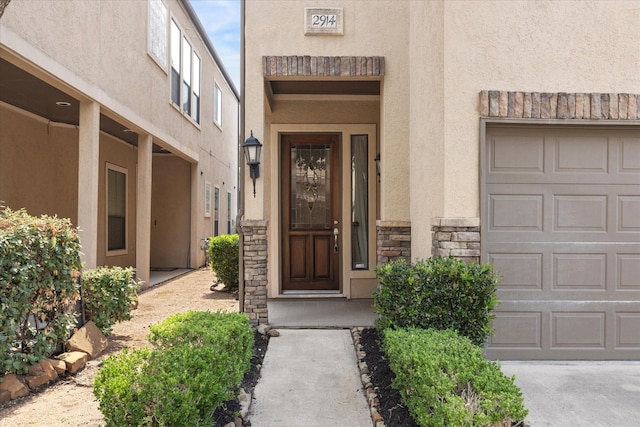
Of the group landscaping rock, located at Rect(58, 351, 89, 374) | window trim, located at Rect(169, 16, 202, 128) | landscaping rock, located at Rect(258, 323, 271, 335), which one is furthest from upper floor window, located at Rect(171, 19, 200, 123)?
landscaping rock, located at Rect(58, 351, 89, 374)

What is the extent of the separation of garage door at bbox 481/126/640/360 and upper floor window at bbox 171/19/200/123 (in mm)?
8727

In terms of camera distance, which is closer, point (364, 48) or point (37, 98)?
point (364, 48)

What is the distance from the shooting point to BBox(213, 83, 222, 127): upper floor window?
48.7ft

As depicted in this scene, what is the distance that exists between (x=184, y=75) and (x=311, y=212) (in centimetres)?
628

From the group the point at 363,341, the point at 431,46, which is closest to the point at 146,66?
the point at 431,46

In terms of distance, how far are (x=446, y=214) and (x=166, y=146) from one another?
801cm

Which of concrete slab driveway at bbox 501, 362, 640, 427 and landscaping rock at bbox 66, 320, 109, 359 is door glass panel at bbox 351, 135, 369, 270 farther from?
landscaping rock at bbox 66, 320, 109, 359

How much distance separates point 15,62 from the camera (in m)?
5.02

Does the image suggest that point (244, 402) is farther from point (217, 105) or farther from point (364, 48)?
→ point (217, 105)

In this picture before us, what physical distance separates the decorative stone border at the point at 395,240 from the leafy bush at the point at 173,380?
2809 millimetres

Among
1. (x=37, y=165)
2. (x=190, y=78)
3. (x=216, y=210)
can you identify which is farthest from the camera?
(x=216, y=210)

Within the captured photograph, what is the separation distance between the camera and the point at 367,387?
3.67 m

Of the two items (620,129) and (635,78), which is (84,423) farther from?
(635,78)

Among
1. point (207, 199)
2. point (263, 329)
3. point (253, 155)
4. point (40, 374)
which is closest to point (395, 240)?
point (263, 329)
